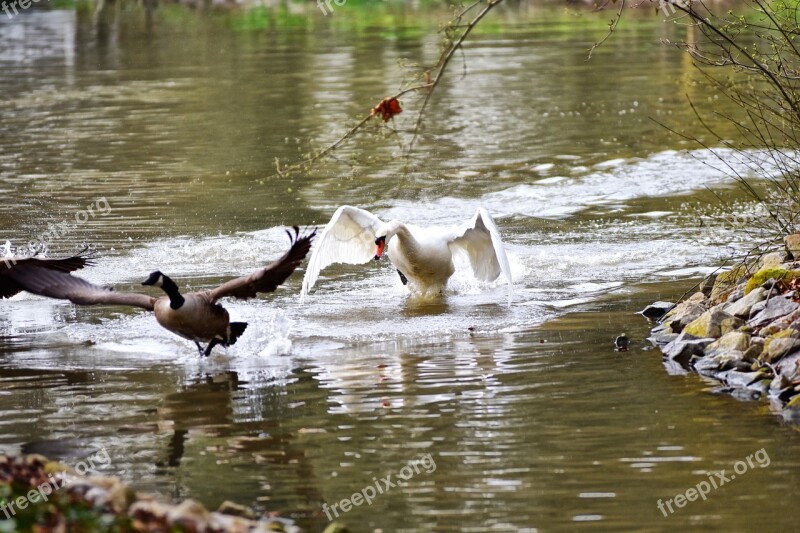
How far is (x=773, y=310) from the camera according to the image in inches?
374

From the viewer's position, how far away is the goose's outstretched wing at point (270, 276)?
9.63 m

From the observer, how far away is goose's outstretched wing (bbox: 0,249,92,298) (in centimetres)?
1058

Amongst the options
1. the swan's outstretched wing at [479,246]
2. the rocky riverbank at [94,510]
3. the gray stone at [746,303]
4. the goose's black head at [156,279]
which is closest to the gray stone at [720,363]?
the gray stone at [746,303]

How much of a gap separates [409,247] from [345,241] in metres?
0.87

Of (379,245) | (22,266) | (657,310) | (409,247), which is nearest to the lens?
(22,266)

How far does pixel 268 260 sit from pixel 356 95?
39.9 feet

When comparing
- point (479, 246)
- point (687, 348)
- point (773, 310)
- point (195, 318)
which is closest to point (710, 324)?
point (687, 348)

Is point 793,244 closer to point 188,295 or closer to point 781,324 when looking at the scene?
point 781,324

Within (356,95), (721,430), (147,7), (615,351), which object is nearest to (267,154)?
(356,95)

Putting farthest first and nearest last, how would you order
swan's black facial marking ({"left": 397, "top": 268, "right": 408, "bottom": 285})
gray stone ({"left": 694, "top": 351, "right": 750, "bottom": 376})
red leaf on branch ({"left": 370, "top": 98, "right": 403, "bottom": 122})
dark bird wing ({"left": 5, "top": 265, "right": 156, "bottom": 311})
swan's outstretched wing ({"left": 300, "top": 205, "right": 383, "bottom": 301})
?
swan's black facial marking ({"left": 397, "top": 268, "right": 408, "bottom": 285})
swan's outstretched wing ({"left": 300, "top": 205, "right": 383, "bottom": 301})
dark bird wing ({"left": 5, "top": 265, "right": 156, "bottom": 311})
red leaf on branch ({"left": 370, "top": 98, "right": 403, "bottom": 122})
gray stone ({"left": 694, "top": 351, "right": 750, "bottom": 376})

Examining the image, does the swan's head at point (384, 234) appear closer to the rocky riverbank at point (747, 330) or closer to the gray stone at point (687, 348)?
the rocky riverbank at point (747, 330)

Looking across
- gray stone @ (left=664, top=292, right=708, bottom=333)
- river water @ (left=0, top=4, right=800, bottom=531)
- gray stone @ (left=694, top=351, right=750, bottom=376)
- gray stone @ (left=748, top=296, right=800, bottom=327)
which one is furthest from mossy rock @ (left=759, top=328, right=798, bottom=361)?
gray stone @ (left=664, top=292, right=708, bottom=333)

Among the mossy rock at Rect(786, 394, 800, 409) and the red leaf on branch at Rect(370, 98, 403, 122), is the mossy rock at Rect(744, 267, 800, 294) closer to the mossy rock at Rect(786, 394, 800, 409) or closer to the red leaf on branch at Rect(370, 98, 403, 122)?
the mossy rock at Rect(786, 394, 800, 409)

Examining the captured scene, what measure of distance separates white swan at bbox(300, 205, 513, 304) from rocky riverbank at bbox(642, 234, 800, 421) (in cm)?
201
